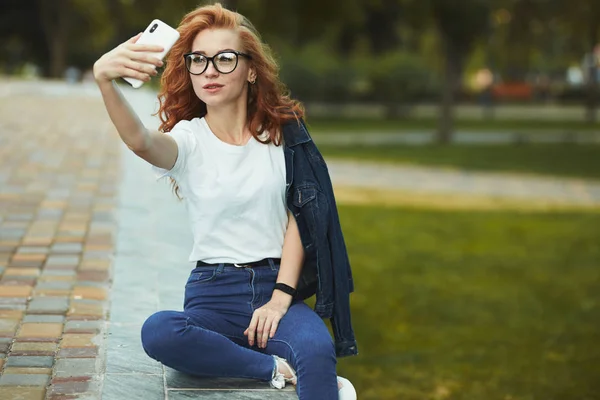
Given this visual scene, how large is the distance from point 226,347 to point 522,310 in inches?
191

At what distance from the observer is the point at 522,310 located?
7.89 m

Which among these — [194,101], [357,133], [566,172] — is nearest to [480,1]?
[357,133]

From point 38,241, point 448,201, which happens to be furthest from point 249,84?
point 448,201

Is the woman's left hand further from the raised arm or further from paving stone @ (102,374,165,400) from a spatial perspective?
the raised arm

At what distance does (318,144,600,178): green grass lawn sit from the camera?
1832 centimetres

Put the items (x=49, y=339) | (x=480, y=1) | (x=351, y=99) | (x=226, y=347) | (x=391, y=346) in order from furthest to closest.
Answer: (x=351, y=99)
(x=480, y=1)
(x=391, y=346)
(x=49, y=339)
(x=226, y=347)

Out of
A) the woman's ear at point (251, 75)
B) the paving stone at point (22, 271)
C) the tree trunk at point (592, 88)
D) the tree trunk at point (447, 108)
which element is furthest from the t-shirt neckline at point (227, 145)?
the tree trunk at point (592, 88)

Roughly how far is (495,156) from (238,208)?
57.6ft

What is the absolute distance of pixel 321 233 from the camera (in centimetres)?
360

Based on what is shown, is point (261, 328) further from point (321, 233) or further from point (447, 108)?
point (447, 108)

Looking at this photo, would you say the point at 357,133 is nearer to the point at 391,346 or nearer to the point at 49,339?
the point at 391,346

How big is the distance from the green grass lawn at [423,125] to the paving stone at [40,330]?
2604 centimetres

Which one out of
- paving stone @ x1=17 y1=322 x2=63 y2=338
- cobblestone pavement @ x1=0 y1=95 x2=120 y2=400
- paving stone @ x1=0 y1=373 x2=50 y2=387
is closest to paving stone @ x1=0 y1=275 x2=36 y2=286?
cobblestone pavement @ x1=0 y1=95 x2=120 y2=400

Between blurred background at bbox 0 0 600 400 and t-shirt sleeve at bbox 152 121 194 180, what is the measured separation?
273 centimetres
